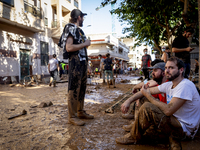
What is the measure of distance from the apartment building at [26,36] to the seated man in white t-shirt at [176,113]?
11.3 m

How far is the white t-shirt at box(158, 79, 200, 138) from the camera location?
1840 millimetres

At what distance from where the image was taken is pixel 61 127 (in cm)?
286

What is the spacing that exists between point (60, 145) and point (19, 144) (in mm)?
605

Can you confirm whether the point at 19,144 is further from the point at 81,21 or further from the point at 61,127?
the point at 81,21

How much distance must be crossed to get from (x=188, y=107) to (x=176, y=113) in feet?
0.54

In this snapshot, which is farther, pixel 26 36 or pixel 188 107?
pixel 26 36

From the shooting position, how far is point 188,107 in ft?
6.22

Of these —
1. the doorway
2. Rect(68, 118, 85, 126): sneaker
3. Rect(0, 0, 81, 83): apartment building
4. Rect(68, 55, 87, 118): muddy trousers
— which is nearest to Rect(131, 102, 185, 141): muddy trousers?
Rect(68, 118, 85, 126): sneaker

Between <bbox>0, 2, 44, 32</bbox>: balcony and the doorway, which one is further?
the doorway

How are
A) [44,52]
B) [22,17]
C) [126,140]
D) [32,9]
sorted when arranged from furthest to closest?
[44,52], [32,9], [22,17], [126,140]

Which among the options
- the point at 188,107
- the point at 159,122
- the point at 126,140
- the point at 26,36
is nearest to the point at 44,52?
the point at 26,36

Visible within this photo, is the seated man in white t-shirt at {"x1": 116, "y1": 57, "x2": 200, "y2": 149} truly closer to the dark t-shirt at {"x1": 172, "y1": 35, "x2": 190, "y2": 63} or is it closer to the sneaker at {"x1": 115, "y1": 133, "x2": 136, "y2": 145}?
the sneaker at {"x1": 115, "y1": 133, "x2": 136, "y2": 145}

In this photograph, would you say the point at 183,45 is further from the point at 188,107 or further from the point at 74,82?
the point at 74,82

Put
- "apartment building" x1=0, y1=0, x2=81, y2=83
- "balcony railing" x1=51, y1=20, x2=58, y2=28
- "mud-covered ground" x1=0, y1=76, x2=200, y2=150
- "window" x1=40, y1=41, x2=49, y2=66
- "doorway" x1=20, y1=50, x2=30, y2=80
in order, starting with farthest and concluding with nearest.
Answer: "balcony railing" x1=51, y1=20, x2=58, y2=28 → "window" x1=40, y1=41, x2=49, y2=66 → "doorway" x1=20, y1=50, x2=30, y2=80 → "apartment building" x1=0, y1=0, x2=81, y2=83 → "mud-covered ground" x1=0, y1=76, x2=200, y2=150
